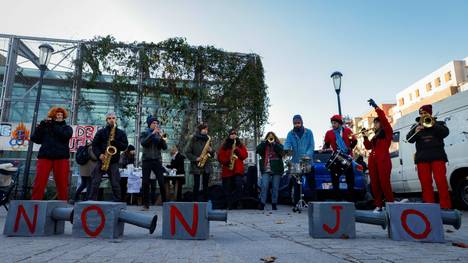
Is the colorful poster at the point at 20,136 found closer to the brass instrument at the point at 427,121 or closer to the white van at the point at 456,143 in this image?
the brass instrument at the point at 427,121

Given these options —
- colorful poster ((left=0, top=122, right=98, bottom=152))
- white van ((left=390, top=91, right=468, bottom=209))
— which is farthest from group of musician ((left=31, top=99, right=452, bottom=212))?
colorful poster ((left=0, top=122, right=98, bottom=152))

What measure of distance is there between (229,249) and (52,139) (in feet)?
13.8

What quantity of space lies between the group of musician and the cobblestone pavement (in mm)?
2133

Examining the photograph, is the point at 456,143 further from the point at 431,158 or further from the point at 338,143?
the point at 338,143

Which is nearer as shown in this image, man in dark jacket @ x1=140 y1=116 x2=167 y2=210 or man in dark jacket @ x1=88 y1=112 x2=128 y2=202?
man in dark jacket @ x1=88 y1=112 x2=128 y2=202

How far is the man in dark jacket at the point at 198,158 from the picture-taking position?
755 centimetres

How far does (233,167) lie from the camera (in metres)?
8.08

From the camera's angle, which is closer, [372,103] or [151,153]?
[372,103]

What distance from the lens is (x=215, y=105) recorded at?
13.5 m

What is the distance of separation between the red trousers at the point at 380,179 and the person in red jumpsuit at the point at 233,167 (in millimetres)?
3032

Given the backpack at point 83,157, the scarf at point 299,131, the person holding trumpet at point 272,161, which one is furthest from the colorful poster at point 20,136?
the scarf at point 299,131

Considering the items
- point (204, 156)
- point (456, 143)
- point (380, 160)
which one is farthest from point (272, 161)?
point (456, 143)

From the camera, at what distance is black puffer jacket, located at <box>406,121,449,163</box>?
5.50 m

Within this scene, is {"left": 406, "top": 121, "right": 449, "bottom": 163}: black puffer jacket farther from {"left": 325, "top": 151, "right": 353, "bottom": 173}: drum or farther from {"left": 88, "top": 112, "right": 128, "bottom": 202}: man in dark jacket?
{"left": 88, "top": 112, "right": 128, "bottom": 202}: man in dark jacket
